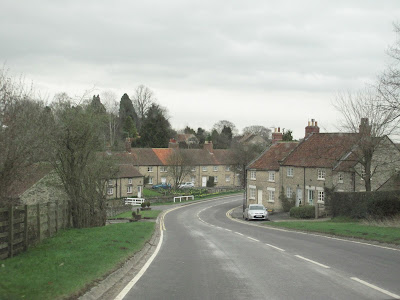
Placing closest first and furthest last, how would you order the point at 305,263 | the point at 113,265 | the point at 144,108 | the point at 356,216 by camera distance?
the point at 113,265, the point at 305,263, the point at 356,216, the point at 144,108

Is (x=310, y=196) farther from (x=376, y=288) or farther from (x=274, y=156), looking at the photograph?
(x=376, y=288)

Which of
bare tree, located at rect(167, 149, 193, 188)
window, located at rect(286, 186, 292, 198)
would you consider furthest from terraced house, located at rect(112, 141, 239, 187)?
window, located at rect(286, 186, 292, 198)

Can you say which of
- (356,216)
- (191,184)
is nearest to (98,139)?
(356,216)

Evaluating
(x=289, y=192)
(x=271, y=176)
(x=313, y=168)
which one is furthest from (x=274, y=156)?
(x=313, y=168)

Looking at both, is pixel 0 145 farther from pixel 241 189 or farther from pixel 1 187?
pixel 241 189

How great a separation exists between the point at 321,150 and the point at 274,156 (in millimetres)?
9853

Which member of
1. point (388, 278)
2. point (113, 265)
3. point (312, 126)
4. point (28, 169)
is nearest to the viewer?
point (388, 278)

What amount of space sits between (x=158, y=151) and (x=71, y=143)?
6951 centimetres

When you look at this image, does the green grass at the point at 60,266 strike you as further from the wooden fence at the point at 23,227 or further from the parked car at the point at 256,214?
the parked car at the point at 256,214

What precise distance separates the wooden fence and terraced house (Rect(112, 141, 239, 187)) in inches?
2342

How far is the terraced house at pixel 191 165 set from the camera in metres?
82.9

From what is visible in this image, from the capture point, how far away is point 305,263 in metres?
12.4

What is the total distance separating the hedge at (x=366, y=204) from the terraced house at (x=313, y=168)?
103 inches

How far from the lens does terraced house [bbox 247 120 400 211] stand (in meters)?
42.3
